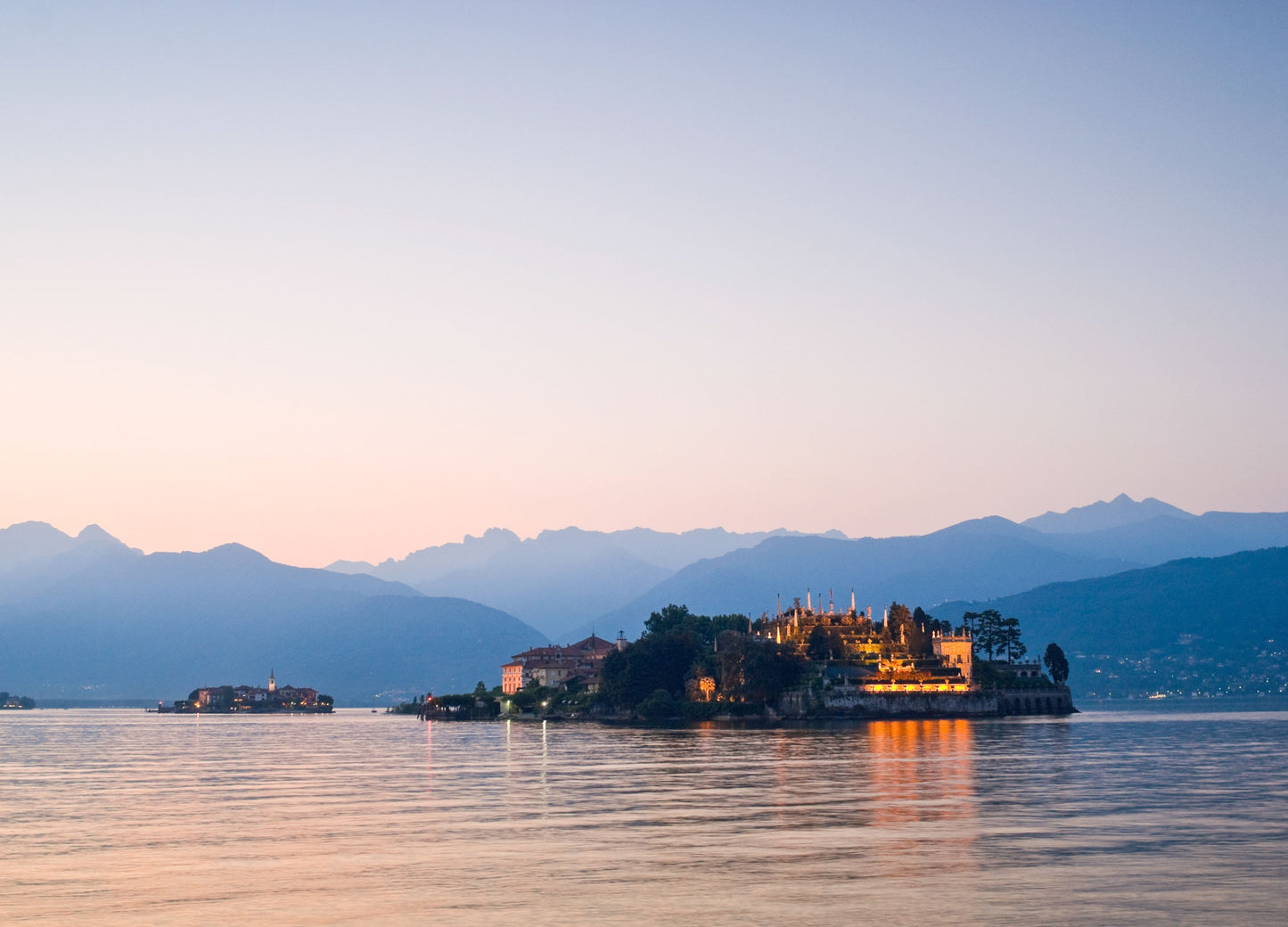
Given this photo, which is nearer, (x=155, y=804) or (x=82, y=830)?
(x=82, y=830)

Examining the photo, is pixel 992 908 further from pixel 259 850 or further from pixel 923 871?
pixel 259 850

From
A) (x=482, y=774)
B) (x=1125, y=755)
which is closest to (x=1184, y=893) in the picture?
(x=482, y=774)

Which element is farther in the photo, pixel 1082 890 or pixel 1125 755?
pixel 1125 755

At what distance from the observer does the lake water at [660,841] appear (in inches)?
1523

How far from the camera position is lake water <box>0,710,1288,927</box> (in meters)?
38.7

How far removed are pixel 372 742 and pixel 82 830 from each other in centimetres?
9704

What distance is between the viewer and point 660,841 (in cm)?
5206

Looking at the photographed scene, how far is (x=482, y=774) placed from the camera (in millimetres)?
91938

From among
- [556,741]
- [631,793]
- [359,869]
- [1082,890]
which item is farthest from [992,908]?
[556,741]

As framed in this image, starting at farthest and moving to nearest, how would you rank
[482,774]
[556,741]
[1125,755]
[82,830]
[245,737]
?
1. [245,737]
2. [556,741]
3. [1125,755]
4. [482,774]
5. [82,830]

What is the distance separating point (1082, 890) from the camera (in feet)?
133

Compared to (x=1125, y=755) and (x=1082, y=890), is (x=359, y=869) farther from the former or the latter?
(x=1125, y=755)

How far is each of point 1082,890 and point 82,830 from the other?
41.0 m

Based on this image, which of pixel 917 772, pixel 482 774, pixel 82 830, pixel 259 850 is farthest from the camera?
pixel 482 774
